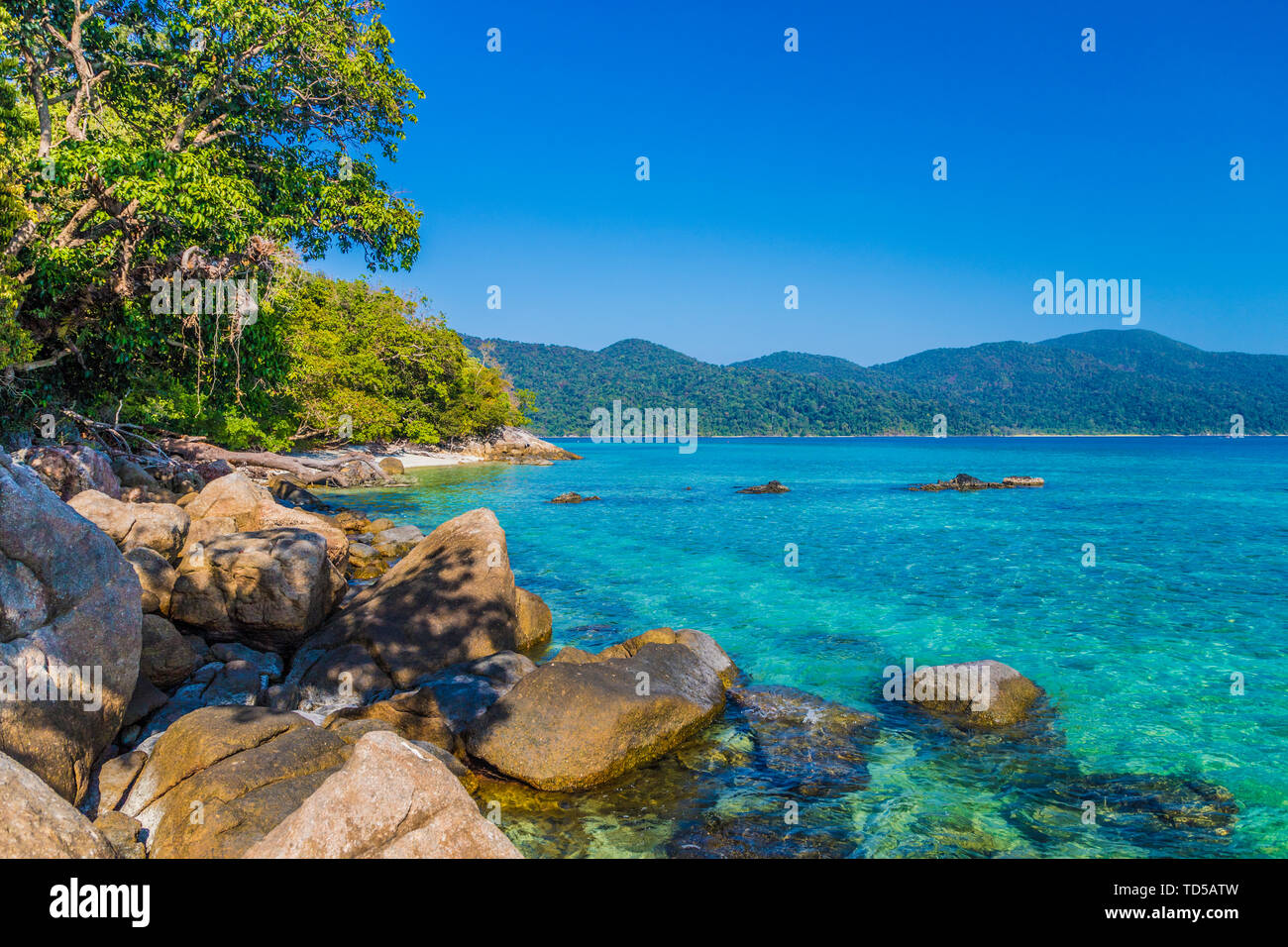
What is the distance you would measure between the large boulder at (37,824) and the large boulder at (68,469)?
13.1 metres

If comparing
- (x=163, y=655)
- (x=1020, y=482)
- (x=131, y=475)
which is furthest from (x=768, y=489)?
(x=163, y=655)

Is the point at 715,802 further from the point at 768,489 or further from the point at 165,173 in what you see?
the point at 768,489

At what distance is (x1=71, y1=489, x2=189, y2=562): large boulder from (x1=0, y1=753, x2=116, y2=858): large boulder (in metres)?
9.48

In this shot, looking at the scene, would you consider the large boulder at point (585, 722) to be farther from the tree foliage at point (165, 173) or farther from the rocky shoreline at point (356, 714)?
the tree foliage at point (165, 173)

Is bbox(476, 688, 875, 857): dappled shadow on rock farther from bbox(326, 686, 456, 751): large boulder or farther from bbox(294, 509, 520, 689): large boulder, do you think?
bbox(294, 509, 520, 689): large boulder

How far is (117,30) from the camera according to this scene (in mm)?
15188

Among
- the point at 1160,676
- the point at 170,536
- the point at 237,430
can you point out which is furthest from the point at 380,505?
the point at 1160,676

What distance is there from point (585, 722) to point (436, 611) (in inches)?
166

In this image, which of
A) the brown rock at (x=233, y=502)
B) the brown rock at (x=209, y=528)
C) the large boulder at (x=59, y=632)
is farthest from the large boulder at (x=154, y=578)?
the large boulder at (x=59, y=632)

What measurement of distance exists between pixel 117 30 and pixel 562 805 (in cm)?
1922

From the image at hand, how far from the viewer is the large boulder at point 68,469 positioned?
15.1m

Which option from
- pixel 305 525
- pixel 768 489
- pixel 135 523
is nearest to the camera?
pixel 135 523

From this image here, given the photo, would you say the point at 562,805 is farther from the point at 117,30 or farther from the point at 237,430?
the point at 237,430

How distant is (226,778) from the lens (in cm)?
601
